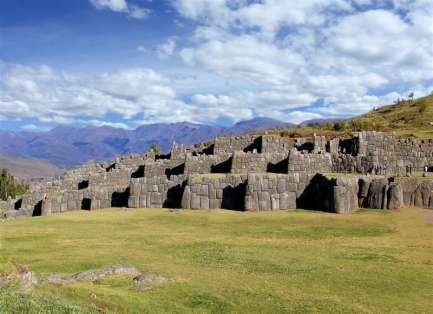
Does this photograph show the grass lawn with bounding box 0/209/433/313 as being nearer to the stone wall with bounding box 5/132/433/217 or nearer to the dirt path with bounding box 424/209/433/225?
the dirt path with bounding box 424/209/433/225

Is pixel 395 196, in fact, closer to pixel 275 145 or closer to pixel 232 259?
pixel 232 259

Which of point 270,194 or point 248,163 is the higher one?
point 248,163

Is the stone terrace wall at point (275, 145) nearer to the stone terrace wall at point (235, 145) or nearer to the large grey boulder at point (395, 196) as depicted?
the stone terrace wall at point (235, 145)

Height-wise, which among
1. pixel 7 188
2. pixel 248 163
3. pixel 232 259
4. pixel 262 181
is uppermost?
pixel 248 163

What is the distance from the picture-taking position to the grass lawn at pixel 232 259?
17234 mm

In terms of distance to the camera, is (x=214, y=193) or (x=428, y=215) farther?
(x=214, y=193)

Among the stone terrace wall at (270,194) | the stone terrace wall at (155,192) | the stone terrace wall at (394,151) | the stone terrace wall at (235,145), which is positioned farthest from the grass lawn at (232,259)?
the stone terrace wall at (235,145)

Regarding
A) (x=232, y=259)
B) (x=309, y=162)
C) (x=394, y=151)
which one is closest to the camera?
(x=232, y=259)

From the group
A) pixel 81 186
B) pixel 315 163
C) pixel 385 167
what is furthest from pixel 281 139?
pixel 81 186

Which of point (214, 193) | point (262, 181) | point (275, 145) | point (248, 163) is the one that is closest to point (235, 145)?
point (275, 145)

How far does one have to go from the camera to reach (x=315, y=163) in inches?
1647

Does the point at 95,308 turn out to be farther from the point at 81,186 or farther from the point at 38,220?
the point at 81,186

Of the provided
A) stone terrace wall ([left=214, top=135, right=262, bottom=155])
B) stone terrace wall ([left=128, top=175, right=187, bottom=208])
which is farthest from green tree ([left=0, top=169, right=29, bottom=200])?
stone terrace wall ([left=128, top=175, right=187, bottom=208])

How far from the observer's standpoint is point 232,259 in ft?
76.5
